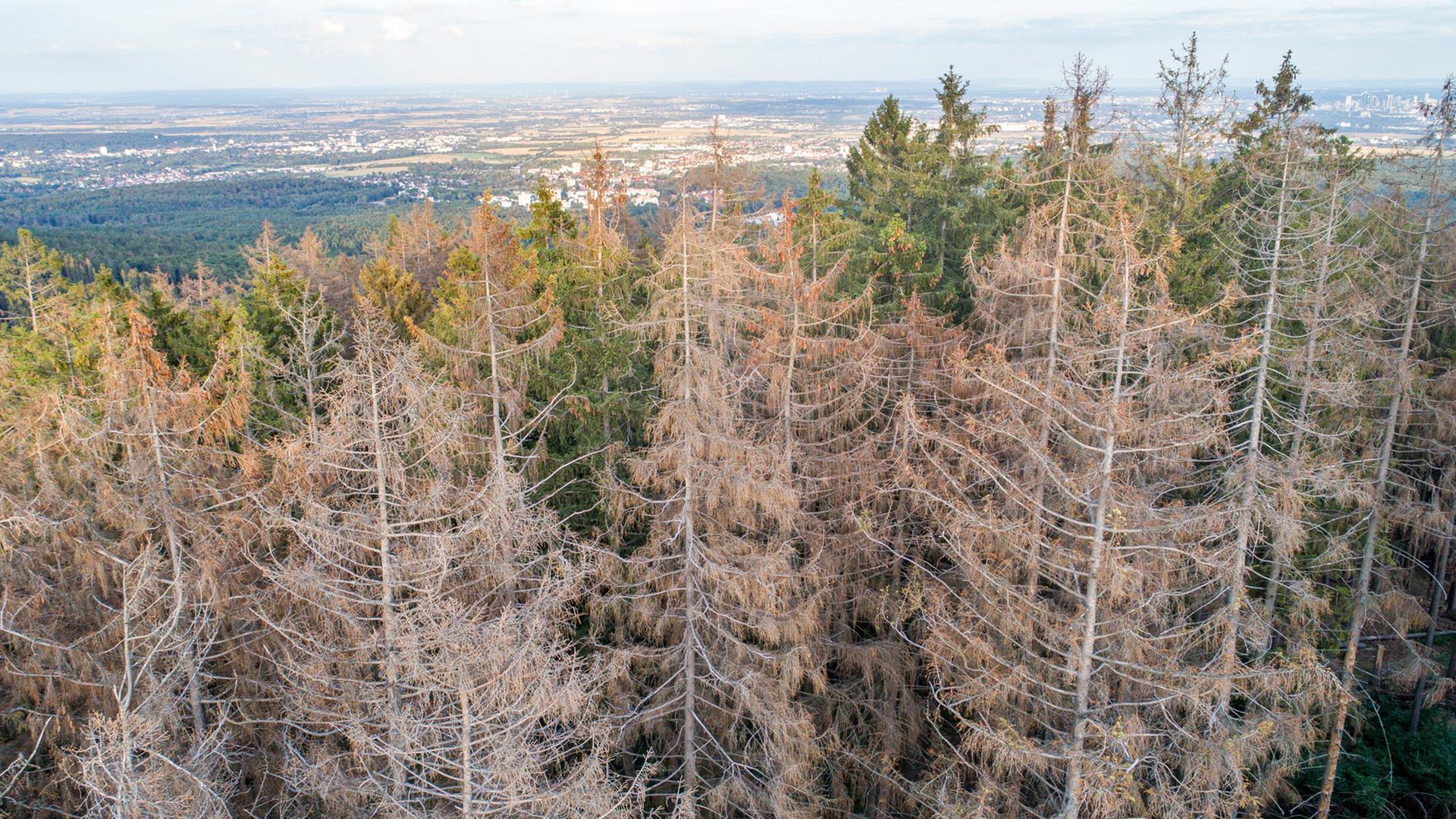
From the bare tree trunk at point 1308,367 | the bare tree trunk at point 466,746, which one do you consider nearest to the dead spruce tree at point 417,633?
the bare tree trunk at point 466,746

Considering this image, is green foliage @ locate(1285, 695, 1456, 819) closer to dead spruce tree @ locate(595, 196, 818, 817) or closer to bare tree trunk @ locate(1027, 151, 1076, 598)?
bare tree trunk @ locate(1027, 151, 1076, 598)

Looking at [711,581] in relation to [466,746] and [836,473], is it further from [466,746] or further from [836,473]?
[466,746]

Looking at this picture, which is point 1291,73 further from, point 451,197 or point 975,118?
point 451,197

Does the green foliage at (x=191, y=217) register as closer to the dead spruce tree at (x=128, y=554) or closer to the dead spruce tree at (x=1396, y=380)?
the dead spruce tree at (x=128, y=554)

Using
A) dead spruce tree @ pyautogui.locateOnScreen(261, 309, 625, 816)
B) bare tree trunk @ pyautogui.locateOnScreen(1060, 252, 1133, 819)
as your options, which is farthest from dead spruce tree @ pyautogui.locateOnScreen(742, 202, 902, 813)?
dead spruce tree @ pyautogui.locateOnScreen(261, 309, 625, 816)

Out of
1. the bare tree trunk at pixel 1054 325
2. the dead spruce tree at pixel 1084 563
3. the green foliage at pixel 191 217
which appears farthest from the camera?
the green foliage at pixel 191 217

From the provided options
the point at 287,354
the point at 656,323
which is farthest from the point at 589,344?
the point at 287,354

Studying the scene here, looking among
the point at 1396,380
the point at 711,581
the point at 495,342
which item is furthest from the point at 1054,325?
the point at 1396,380

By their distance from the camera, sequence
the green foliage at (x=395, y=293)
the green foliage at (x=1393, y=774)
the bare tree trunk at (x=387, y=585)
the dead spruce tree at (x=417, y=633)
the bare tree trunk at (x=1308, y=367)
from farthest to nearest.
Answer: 1. the green foliage at (x=395, y=293)
2. the green foliage at (x=1393, y=774)
3. the bare tree trunk at (x=1308, y=367)
4. the bare tree trunk at (x=387, y=585)
5. the dead spruce tree at (x=417, y=633)
